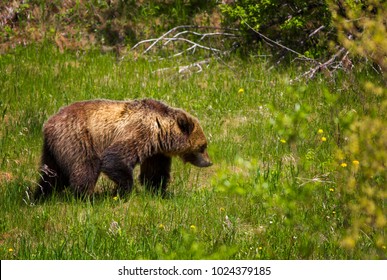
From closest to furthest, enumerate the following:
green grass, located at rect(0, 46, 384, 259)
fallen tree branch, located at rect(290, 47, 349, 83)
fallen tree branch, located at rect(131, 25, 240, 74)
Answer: green grass, located at rect(0, 46, 384, 259) < fallen tree branch, located at rect(290, 47, 349, 83) < fallen tree branch, located at rect(131, 25, 240, 74)

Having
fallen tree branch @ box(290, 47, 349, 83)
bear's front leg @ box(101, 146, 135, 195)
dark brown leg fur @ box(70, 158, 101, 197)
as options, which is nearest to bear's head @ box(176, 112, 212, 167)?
Answer: bear's front leg @ box(101, 146, 135, 195)

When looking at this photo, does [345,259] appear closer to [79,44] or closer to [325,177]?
[325,177]

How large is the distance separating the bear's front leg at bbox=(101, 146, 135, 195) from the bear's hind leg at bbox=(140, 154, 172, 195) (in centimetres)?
38

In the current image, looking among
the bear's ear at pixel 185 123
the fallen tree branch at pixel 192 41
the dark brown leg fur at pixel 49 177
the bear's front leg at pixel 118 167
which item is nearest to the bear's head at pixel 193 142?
the bear's ear at pixel 185 123

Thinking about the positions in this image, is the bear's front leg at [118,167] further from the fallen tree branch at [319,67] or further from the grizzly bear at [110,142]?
the fallen tree branch at [319,67]

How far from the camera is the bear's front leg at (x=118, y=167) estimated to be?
823cm

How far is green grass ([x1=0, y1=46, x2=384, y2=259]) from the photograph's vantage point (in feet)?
21.8

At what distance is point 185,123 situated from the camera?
28.6ft

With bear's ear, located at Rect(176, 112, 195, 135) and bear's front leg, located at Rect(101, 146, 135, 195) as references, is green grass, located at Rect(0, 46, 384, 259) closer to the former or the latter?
bear's front leg, located at Rect(101, 146, 135, 195)

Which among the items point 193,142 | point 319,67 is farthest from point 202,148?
point 319,67

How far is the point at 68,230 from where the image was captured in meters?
7.14

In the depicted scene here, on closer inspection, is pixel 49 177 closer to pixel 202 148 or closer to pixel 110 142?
pixel 110 142

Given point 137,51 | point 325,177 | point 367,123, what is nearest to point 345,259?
point 367,123

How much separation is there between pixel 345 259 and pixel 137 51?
741cm
